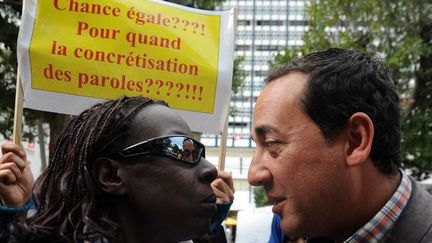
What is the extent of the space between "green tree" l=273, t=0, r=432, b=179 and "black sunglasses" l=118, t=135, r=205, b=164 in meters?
10.7

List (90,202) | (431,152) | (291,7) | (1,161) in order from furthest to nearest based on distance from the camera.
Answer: (291,7) → (431,152) → (1,161) → (90,202)

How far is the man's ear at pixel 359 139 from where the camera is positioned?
1569mm

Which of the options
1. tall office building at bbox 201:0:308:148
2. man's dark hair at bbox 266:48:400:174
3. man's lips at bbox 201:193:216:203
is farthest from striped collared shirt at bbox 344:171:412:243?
tall office building at bbox 201:0:308:148

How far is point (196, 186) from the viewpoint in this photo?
188 centimetres

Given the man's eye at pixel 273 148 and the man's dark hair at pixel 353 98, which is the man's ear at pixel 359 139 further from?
the man's eye at pixel 273 148

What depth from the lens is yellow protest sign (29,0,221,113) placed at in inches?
123

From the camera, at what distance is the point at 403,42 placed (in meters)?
12.4

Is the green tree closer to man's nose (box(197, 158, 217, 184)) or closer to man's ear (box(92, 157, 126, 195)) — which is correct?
man's nose (box(197, 158, 217, 184))

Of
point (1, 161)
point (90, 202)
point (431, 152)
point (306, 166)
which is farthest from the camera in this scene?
point (431, 152)

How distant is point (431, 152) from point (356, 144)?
11.9m

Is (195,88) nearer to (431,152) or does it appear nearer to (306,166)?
(306,166)

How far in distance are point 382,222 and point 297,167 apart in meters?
0.27

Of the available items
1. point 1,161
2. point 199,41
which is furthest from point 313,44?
point 1,161

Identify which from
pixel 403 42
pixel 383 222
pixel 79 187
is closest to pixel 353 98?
pixel 383 222
